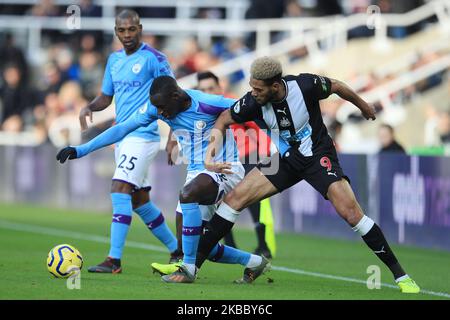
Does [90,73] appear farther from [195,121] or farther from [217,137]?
[217,137]

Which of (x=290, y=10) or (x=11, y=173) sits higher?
(x=290, y=10)

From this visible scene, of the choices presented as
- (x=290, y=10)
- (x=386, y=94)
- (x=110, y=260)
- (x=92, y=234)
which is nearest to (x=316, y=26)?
(x=290, y=10)

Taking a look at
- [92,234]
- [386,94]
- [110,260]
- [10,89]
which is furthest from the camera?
[10,89]

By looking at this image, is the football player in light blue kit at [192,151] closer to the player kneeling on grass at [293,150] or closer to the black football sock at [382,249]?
the player kneeling on grass at [293,150]

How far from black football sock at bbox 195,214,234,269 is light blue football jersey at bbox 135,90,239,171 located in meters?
0.60

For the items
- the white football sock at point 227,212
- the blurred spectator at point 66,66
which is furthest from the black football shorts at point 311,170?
the blurred spectator at point 66,66

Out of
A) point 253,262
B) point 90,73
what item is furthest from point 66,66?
point 253,262

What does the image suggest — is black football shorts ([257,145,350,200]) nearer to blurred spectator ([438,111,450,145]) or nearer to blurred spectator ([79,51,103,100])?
blurred spectator ([438,111,450,145])

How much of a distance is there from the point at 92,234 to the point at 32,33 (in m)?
11.7

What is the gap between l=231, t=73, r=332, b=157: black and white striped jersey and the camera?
31.6ft

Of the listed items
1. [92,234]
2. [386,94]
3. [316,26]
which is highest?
[316,26]

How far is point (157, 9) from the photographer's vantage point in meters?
27.2
